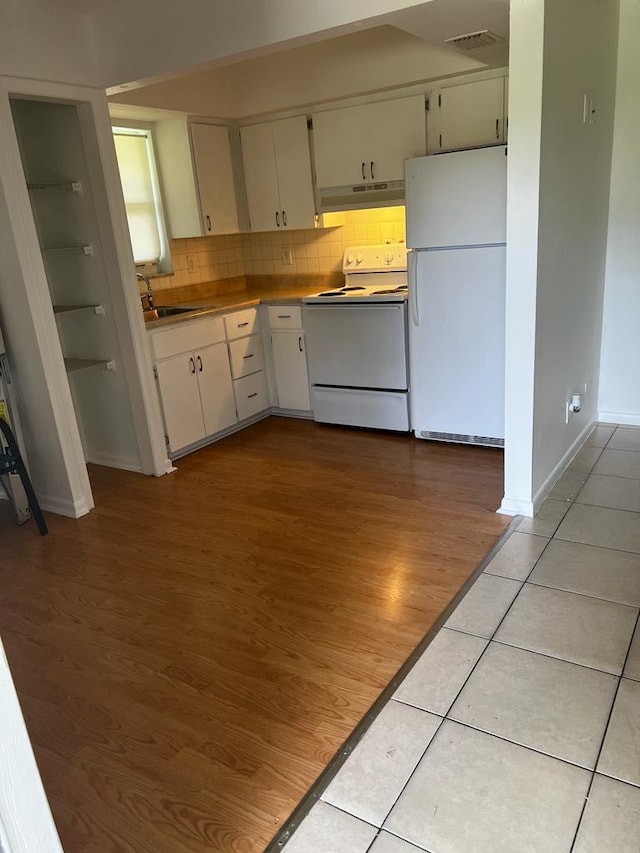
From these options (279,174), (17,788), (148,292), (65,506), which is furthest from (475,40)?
(17,788)

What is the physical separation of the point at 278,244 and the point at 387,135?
1318mm

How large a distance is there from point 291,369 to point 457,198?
66.8 inches

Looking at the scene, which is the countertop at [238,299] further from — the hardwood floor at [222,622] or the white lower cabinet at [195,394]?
the hardwood floor at [222,622]

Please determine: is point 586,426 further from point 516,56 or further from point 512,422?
point 516,56

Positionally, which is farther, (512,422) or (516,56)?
(512,422)

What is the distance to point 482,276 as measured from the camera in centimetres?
357

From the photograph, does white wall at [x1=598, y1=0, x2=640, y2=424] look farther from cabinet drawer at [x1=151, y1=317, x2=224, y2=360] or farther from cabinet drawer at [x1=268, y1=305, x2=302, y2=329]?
cabinet drawer at [x1=151, y1=317, x2=224, y2=360]

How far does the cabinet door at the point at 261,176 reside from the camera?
457 cm

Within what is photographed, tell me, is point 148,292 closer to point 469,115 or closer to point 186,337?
point 186,337

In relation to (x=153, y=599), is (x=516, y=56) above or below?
above

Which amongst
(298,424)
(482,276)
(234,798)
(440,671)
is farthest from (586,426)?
(234,798)

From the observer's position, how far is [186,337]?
4023mm

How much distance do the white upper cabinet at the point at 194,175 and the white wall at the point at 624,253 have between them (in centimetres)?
257

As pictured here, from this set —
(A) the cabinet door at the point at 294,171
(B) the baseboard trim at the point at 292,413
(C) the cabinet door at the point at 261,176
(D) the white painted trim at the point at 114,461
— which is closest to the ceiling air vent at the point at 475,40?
(A) the cabinet door at the point at 294,171
